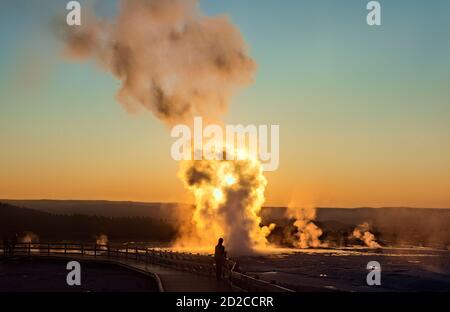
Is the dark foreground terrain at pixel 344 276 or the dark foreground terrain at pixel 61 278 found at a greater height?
the dark foreground terrain at pixel 61 278

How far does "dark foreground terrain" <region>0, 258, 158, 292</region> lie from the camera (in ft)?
108

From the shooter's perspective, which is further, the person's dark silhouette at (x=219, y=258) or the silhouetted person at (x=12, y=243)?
the silhouetted person at (x=12, y=243)

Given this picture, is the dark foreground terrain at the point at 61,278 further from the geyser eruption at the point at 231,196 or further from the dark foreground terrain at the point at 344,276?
the geyser eruption at the point at 231,196

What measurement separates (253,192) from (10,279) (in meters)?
42.5

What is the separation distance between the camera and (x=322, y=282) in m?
42.2

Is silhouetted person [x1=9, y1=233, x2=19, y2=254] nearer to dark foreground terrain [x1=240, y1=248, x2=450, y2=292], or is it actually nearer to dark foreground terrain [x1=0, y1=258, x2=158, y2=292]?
dark foreground terrain [x1=0, y1=258, x2=158, y2=292]

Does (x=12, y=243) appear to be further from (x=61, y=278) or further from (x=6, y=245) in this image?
(x=61, y=278)

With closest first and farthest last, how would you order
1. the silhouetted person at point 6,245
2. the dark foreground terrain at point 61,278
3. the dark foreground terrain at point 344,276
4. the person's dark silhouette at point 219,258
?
the person's dark silhouette at point 219,258, the dark foreground terrain at point 61,278, the dark foreground terrain at point 344,276, the silhouetted person at point 6,245

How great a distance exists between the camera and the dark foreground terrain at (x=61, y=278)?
33.0m

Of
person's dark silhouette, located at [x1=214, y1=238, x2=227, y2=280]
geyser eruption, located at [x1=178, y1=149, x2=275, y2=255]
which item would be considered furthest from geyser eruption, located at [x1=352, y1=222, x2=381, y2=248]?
person's dark silhouette, located at [x1=214, y1=238, x2=227, y2=280]

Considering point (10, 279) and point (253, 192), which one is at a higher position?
point (253, 192)

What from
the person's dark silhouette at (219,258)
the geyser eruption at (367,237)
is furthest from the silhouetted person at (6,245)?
the geyser eruption at (367,237)
